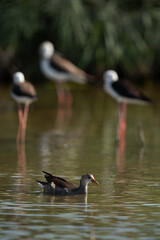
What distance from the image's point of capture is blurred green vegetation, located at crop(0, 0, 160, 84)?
2323cm

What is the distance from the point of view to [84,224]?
24.7 ft

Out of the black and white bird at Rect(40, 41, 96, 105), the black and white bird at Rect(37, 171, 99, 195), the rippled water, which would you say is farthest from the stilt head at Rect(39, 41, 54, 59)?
the black and white bird at Rect(37, 171, 99, 195)

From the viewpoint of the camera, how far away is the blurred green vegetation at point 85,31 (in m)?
23.2

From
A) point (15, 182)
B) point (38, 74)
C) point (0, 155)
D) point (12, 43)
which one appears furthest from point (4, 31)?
point (15, 182)

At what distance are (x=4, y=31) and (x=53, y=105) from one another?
4463 millimetres

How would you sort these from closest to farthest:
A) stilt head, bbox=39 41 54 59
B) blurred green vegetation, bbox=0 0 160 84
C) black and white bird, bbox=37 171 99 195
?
black and white bird, bbox=37 171 99 195 → stilt head, bbox=39 41 54 59 → blurred green vegetation, bbox=0 0 160 84

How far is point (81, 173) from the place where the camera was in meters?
10.6

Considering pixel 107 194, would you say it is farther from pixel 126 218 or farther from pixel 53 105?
pixel 53 105

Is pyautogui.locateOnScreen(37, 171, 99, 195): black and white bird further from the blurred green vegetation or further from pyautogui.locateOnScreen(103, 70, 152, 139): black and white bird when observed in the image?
the blurred green vegetation

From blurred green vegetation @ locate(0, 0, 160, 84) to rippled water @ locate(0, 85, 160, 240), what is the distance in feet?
15.0

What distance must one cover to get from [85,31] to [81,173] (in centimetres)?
1321

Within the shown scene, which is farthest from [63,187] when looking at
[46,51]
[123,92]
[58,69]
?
[46,51]

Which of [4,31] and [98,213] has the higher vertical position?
[4,31]

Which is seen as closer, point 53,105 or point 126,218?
point 126,218
